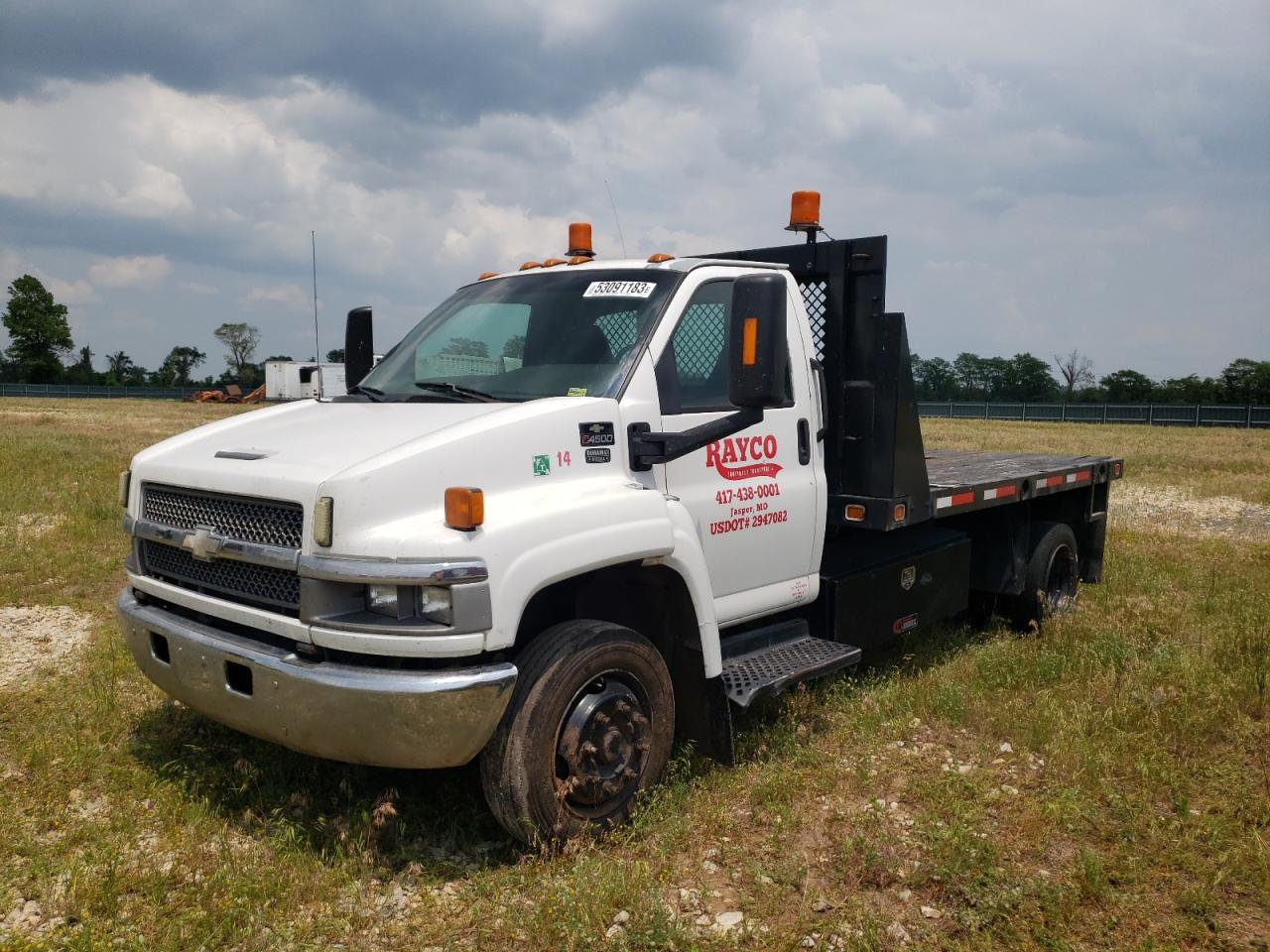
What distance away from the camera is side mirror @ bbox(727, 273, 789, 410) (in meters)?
3.72

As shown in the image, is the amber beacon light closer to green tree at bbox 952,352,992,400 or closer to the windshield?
the windshield

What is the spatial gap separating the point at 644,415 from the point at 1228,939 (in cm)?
272

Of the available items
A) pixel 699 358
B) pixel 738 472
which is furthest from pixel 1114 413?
pixel 699 358

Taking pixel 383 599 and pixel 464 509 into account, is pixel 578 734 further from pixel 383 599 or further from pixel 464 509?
pixel 464 509

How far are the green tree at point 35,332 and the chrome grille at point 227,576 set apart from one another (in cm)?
8926

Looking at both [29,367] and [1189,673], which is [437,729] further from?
[29,367]

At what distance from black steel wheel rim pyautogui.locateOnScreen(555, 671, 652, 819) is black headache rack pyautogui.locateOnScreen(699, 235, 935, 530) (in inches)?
72.9

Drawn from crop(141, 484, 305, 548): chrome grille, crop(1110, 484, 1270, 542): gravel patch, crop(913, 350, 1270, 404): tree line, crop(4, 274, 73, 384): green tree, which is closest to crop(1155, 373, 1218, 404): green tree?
crop(913, 350, 1270, 404): tree line

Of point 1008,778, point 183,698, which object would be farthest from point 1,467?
point 1008,778

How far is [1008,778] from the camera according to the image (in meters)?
4.54

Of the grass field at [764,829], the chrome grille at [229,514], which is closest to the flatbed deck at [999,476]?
the grass field at [764,829]

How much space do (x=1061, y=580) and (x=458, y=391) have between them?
17.2 ft

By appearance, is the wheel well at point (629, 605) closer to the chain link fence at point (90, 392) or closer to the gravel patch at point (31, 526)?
the gravel patch at point (31, 526)

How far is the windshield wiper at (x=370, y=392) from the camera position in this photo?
459cm
